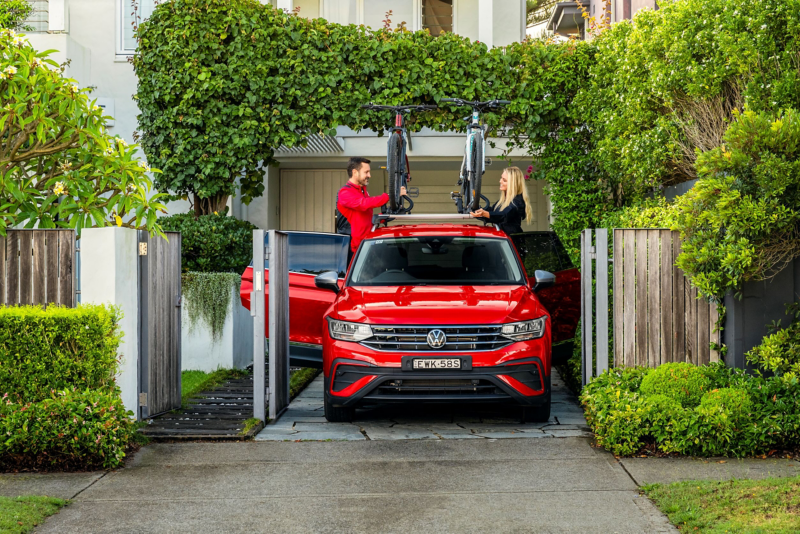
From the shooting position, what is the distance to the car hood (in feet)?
22.8

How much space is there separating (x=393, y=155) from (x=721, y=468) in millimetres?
5705

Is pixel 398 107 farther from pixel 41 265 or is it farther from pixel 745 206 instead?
pixel 745 206

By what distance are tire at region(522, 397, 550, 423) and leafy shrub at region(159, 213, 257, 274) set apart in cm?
583

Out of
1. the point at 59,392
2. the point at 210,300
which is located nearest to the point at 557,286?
the point at 210,300

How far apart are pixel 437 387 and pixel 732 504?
2612 millimetres

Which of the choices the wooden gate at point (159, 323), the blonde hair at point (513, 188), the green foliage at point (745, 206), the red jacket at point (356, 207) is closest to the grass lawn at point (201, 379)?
the wooden gate at point (159, 323)

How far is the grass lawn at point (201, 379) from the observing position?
29.7 feet

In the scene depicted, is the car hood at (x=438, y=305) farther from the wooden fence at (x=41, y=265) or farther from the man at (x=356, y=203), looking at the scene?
the wooden fence at (x=41, y=265)

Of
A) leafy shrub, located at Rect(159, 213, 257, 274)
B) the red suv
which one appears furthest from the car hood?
→ leafy shrub, located at Rect(159, 213, 257, 274)

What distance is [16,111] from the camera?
6648mm

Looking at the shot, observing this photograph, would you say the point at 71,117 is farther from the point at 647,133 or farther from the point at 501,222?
the point at 647,133

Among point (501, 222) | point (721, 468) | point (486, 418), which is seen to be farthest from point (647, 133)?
point (721, 468)

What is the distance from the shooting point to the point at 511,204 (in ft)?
33.1

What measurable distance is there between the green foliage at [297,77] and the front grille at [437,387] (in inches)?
239
